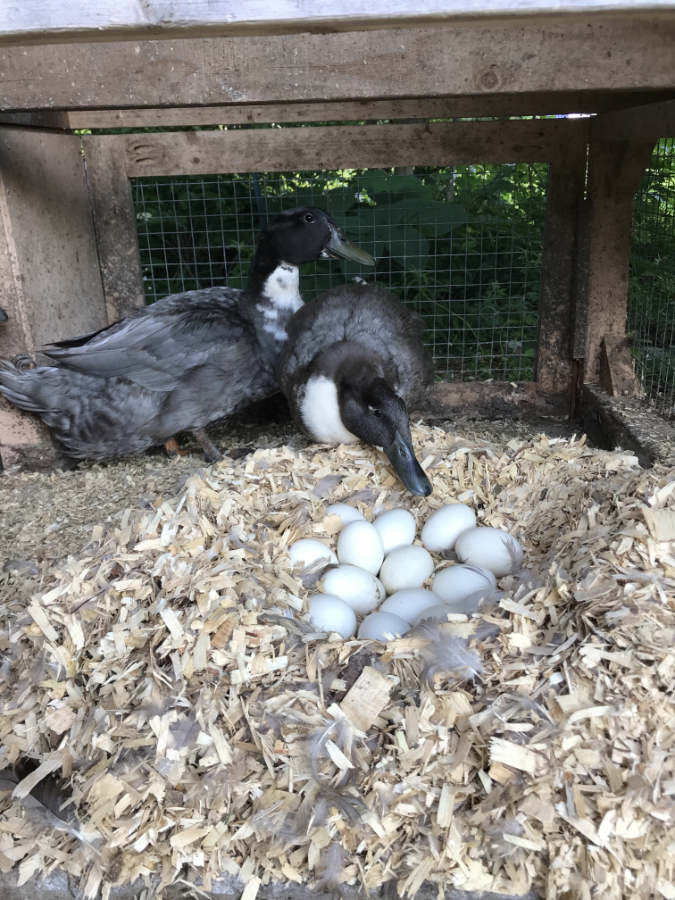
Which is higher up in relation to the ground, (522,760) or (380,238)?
(380,238)

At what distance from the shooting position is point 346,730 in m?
1.50

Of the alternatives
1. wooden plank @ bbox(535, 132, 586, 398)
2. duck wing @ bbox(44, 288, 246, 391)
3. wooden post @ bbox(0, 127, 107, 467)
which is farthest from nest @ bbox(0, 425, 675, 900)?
wooden plank @ bbox(535, 132, 586, 398)

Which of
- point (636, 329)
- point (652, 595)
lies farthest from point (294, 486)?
point (636, 329)

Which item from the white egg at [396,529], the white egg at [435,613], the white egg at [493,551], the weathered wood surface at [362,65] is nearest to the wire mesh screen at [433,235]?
the weathered wood surface at [362,65]

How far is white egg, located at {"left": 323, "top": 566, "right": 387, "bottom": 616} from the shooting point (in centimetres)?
204

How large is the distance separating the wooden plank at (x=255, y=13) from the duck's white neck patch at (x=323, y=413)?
1339 millimetres

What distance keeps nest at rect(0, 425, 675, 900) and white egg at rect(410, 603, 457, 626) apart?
0.40 feet

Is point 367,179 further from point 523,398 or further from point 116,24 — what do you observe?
point 116,24

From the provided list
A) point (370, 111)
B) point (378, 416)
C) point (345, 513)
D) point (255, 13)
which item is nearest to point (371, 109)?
point (370, 111)

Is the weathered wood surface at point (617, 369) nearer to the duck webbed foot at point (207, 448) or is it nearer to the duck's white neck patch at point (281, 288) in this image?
the duck's white neck patch at point (281, 288)

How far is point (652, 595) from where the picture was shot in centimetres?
157

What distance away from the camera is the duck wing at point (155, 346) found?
307 centimetres

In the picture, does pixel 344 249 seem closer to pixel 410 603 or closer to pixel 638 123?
pixel 638 123

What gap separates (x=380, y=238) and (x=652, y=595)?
9.39 feet
